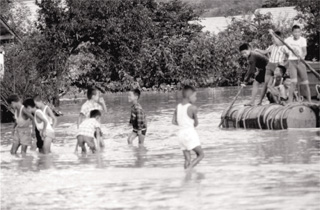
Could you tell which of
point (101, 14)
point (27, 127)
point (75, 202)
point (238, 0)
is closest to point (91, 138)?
point (27, 127)

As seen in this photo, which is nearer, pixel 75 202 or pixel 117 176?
pixel 75 202

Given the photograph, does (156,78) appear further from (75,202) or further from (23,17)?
(75,202)

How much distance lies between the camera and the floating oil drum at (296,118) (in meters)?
22.6

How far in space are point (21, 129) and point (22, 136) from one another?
0.14 m

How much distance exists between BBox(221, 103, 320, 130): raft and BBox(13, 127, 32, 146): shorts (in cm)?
595

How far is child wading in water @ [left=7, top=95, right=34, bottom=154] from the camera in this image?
1977cm

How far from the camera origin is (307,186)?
12.9 meters

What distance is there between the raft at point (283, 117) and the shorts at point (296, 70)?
81 centimetres

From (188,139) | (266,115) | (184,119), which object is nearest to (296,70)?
(266,115)

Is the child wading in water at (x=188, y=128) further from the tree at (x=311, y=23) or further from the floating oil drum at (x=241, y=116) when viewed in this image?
the tree at (x=311, y=23)

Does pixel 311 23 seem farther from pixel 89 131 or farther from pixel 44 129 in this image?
pixel 89 131

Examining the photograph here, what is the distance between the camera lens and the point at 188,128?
1571 centimetres

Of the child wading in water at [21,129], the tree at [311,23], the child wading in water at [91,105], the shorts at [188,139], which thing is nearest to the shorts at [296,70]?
the child wading in water at [91,105]

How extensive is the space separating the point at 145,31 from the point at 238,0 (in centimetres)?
12400
